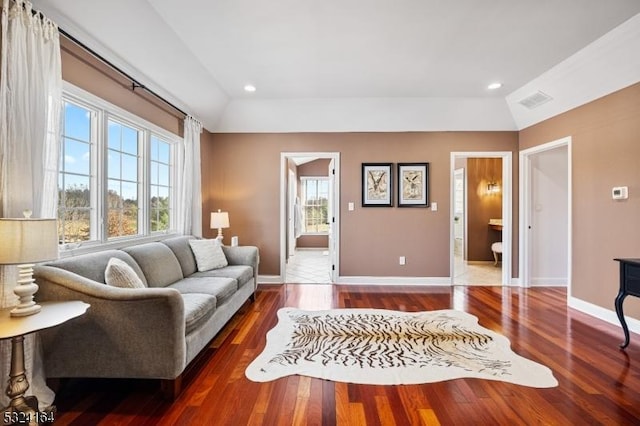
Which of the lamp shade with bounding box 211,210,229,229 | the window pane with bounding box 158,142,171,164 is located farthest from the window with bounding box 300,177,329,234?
the window pane with bounding box 158,142,171,164

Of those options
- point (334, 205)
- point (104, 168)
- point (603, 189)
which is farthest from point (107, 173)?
point (603, 189)

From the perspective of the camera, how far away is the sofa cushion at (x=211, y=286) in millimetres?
2795

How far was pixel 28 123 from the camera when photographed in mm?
1861

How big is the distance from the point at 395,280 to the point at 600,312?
2461 mm

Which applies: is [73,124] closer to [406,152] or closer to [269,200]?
[269,200]

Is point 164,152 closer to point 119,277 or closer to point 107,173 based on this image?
point 107,173

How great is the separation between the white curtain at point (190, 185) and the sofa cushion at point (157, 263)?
0.91 meters

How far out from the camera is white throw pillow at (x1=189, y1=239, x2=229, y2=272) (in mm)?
3707

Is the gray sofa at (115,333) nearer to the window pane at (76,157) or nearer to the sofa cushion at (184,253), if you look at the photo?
the window pane at (76,157)

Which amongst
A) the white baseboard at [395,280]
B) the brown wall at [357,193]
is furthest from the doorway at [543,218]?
the white baseboard at [395,280]

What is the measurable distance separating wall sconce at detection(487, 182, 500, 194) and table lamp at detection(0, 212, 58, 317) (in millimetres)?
7448

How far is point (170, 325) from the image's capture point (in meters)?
1.94

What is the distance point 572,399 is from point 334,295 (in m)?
2.78

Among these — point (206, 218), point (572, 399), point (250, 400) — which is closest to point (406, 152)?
point (206, 218)
